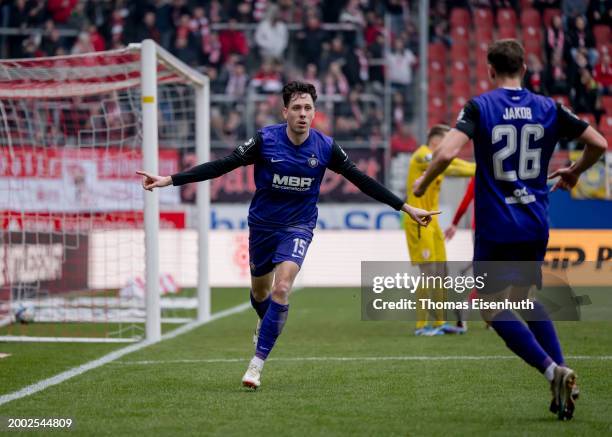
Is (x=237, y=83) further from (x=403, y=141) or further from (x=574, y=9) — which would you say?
(x=574, y=9)

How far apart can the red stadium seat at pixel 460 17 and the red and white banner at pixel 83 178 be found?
7.80m

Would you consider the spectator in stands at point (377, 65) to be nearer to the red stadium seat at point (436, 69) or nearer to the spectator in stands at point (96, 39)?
the red stadium seat at point (436, 69)

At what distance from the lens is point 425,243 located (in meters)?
11.0

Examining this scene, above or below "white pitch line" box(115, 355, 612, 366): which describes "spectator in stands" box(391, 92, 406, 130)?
above

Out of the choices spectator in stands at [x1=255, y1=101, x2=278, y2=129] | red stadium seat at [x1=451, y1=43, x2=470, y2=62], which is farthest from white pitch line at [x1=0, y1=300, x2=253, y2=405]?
red stadium seat at [x1=451, y1=43, x2=470, y2=62]

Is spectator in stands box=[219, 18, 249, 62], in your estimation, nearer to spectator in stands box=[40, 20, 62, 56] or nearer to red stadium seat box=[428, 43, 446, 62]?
spectator in stands box=[40, 20, 62, 56]

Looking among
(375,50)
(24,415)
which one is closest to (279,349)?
(24,415)

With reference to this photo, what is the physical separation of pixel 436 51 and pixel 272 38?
376 centimetres

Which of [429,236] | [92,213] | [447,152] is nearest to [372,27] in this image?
[92,213]

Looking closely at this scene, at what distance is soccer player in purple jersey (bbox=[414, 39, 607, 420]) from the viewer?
569cm

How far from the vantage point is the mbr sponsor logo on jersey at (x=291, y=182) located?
24.5 ft

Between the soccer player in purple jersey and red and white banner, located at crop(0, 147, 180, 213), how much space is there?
1049cm

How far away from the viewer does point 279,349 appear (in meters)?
9.56

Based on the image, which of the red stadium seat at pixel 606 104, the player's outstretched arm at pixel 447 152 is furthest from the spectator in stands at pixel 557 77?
the player's outstretched arm at pixel 447 152
